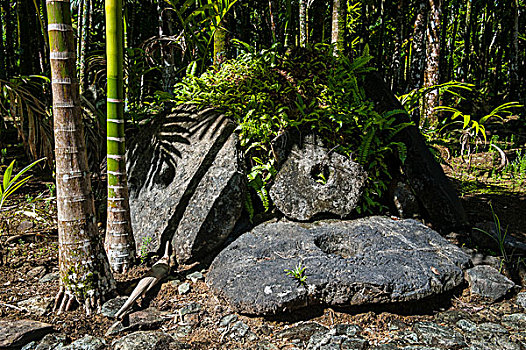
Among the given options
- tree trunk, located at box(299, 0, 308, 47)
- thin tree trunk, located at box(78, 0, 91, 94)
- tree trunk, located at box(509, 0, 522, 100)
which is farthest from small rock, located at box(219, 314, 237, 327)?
tree trunk, located at box(509, 0, 522, 100)

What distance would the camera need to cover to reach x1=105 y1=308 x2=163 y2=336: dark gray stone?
2.60m

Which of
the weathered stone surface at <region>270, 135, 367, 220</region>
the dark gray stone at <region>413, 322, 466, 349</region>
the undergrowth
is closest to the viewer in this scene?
the dark gray stone at <region>413, 322, 466, 349</region>

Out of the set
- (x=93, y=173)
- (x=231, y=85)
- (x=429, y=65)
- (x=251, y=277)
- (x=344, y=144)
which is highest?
(x=429, y=65)

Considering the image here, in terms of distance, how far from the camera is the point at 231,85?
4.16 m

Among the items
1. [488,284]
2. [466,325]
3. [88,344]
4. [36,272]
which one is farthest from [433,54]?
[88,344]

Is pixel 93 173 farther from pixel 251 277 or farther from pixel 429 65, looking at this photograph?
pixel 429 65

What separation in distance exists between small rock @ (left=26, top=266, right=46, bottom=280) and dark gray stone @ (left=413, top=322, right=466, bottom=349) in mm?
2879

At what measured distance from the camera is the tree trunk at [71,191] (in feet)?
8.29

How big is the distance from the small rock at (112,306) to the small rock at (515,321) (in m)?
2.59

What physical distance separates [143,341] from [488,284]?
2451mm

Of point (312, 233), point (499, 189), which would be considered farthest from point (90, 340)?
point (499, 189)

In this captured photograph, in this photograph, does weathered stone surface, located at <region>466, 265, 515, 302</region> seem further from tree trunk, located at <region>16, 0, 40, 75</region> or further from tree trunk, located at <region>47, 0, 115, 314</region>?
tree trunk, located at <region>16, 0, 40, 75</region>

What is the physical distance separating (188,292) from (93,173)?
2.27 metres

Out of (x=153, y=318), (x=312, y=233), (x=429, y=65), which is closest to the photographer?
(x=153, y=318)
